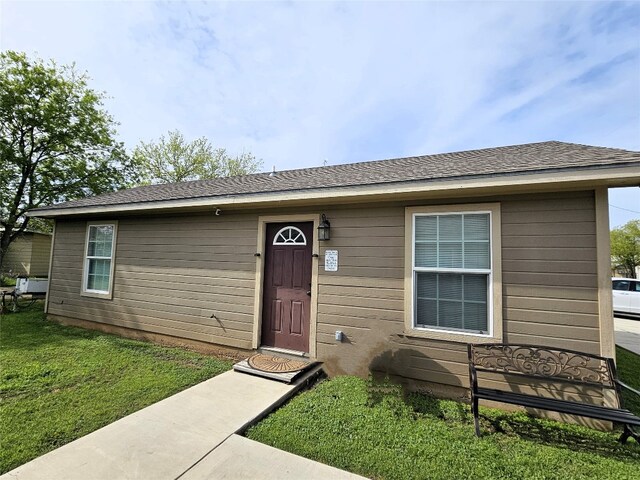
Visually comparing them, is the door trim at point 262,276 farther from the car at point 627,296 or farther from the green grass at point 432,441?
the car at point 627,296

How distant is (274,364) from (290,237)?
1895mm

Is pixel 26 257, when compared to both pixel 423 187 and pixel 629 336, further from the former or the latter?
pixel 629 336

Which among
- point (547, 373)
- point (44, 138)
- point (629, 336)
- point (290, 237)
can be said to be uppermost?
point (44, 138)

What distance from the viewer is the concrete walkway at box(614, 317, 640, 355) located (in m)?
6.55

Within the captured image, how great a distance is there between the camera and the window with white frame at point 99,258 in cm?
628

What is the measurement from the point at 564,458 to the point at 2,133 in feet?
56.0

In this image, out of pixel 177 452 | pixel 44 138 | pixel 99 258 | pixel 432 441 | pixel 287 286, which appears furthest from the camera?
pixel 44 138

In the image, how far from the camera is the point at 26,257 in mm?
15797

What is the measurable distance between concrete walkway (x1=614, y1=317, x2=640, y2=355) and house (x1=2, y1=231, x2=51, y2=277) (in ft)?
78.1

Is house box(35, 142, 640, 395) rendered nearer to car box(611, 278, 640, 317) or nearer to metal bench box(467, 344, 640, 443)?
metal bench box(467, 344, 640, 443)

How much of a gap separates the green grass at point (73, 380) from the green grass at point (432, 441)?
5.20 feet

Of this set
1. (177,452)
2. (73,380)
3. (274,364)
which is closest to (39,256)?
(73,380)

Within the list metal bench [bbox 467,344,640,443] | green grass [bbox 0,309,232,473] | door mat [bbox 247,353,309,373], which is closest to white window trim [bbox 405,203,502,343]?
metal bench [bbox 467,344,640,443]

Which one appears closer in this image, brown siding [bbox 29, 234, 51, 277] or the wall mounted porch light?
the wall mounted porch light
